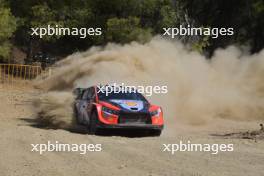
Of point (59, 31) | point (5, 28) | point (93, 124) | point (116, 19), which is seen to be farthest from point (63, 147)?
point (59, 31)

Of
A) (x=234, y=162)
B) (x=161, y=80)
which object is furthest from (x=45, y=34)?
(x=234, y=162)

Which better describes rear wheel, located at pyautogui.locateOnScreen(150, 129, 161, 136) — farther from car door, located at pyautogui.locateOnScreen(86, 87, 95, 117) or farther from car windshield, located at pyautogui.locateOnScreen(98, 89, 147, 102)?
car door, located at pyautogui.locateOnScreen(86, 87, 95, 117)

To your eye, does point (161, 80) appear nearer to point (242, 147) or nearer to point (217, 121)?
point (217, 121)

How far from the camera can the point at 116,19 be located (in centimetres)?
3525

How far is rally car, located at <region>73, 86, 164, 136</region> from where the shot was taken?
16.3 meters

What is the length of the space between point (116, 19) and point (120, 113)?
769 inches

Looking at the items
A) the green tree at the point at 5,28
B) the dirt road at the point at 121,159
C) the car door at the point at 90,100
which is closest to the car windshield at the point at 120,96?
the car door at the point at 90,100

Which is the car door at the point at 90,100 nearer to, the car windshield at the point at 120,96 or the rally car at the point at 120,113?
the rally car at the point at 120,113

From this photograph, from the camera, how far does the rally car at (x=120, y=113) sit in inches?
640

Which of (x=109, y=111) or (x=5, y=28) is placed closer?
(x=109, y=111)

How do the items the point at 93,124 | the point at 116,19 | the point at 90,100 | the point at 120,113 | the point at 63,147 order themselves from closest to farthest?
the point at 63,147, the point at 120,113, the point at 93,124, the point at 90,100, the point at 116,19

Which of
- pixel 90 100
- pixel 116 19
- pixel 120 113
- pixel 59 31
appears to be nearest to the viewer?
pixel 120 113

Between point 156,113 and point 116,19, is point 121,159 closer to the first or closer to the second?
point 156,113

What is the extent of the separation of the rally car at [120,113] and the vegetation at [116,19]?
15.8m
